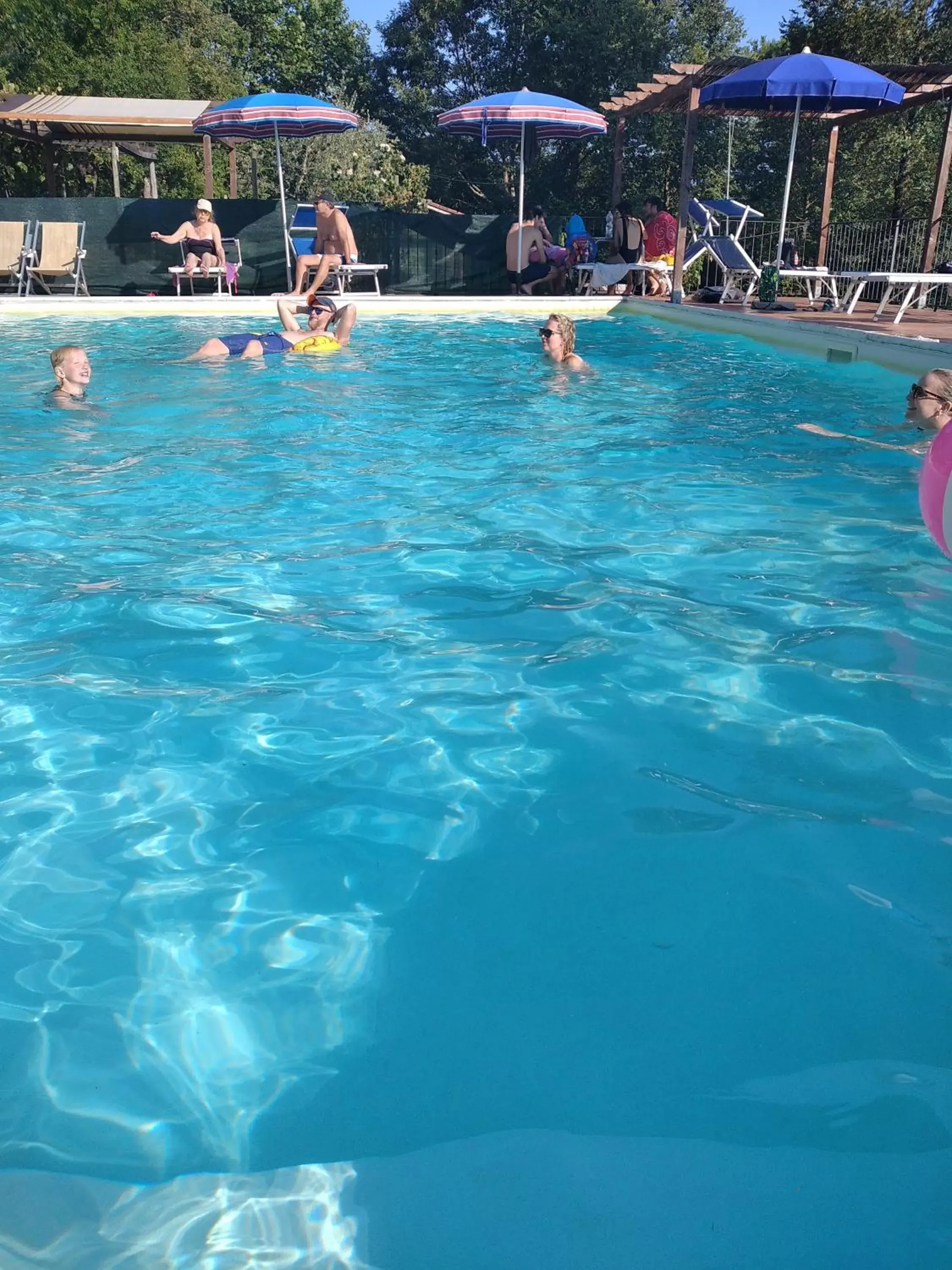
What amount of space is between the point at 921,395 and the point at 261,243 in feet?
40.6

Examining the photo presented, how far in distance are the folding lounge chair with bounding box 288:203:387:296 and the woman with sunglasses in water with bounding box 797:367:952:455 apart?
396 inches

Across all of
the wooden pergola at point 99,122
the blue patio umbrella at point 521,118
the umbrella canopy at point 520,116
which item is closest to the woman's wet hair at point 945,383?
the blue patio umbrella at point 521,118

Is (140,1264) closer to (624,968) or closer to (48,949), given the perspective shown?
(48,949)

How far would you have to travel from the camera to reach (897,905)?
83.2 inches

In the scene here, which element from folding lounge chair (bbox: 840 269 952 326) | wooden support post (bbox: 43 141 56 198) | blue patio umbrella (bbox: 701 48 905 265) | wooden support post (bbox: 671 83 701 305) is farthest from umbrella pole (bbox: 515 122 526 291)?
wooden support post (bbox: 43 141 56 198)

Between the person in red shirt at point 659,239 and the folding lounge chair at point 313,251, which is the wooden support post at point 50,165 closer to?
the folding lounge chair at point 313,251

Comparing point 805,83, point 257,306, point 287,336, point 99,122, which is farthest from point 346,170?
point 287,336

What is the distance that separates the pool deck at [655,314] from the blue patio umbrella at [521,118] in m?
1.64

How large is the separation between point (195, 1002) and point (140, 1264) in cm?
53

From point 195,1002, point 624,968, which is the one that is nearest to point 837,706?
point 624,968

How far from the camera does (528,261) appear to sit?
15.7m

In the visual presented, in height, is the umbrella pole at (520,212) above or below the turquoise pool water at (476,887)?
above

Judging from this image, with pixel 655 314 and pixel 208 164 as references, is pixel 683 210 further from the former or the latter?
pixel 208 164

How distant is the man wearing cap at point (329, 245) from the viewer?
13617 millimetres
